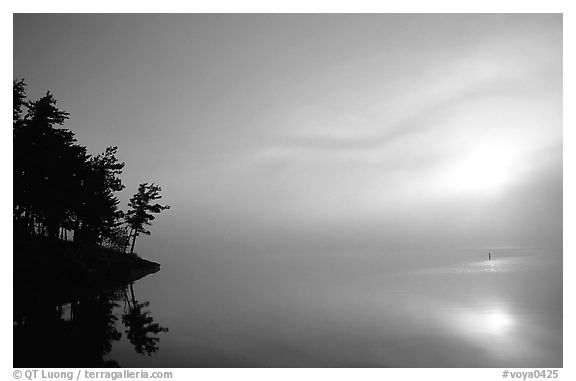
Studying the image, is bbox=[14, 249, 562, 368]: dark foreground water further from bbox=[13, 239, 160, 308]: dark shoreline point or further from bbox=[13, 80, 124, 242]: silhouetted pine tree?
bbox=[13, 80, 124, 242]: silhouetted pine tree

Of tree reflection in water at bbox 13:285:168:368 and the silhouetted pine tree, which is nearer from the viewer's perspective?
tree reflection in water at bbox 13:285:168:368

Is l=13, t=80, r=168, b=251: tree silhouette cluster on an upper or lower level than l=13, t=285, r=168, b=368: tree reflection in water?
upper

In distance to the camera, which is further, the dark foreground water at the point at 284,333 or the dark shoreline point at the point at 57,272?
the dark shoreline point at the point at 57,272

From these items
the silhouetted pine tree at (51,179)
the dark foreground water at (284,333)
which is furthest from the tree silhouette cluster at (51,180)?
the dark foreground water at (284,333)

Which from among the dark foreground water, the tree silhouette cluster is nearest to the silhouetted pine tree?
the tree silhouette cluster

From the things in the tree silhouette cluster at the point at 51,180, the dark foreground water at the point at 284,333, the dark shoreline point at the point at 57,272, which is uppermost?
the tree silhouette cluster at the point at 51,180

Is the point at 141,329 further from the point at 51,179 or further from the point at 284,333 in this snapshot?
the point at 51,179

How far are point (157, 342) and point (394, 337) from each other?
511 inches

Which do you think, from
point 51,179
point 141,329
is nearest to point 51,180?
point 51,179

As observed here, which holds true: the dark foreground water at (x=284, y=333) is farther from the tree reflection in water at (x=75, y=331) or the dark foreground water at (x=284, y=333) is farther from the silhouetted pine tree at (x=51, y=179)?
the silhouetted pine tree at (x=51, y=179)

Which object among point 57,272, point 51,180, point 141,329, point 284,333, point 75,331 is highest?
point 51,180

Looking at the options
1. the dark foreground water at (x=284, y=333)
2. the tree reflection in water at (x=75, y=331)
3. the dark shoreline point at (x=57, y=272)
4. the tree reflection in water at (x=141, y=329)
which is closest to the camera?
the tree reflection in water at (x=75, y=331)
